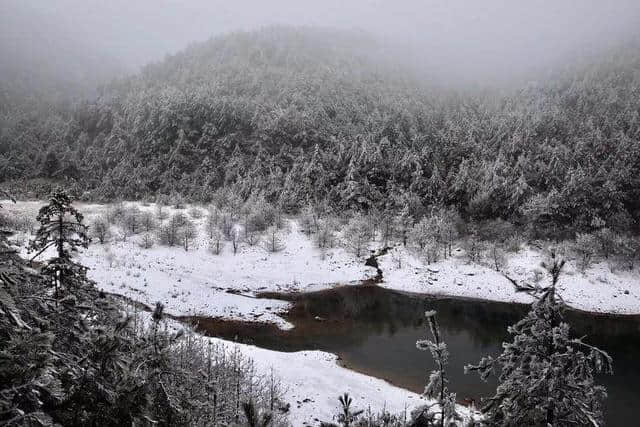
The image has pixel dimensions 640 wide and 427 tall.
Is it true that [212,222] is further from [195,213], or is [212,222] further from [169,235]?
[169,235]

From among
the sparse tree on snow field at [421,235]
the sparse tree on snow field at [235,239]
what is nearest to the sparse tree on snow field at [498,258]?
the sparse tree on snow field at [421,235]

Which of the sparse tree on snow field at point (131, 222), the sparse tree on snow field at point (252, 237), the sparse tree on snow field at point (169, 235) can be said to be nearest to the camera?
the sparse tree on snow field at point (169, 235)

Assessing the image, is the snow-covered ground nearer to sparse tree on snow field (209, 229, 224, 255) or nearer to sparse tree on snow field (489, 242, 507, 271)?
sparse tree on snow field (489, 242, 507, 271)

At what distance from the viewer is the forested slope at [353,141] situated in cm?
7550

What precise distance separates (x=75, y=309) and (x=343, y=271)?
52389 millimetres

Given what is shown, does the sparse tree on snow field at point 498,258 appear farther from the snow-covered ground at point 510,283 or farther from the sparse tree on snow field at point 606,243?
the sparse tree on snow field at point 606,243

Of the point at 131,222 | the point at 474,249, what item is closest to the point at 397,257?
the point at 474,249

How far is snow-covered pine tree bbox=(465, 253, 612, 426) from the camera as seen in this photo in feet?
37.8

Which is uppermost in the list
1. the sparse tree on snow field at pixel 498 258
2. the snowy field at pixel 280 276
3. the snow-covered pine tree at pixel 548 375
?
the snow-covered pine tree at pixel 548 375

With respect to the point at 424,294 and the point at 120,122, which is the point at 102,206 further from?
the point at 424,294

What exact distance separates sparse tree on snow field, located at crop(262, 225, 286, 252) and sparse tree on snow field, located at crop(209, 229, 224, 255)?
7.01m

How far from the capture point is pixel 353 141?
99.6 m

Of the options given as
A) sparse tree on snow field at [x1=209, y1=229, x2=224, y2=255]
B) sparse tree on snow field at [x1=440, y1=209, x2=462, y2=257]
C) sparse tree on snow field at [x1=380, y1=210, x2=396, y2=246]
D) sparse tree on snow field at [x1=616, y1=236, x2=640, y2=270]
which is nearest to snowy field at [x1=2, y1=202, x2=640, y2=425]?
sparse tree on snow field at [x1=209, y1=229, x2=224, y2=255]

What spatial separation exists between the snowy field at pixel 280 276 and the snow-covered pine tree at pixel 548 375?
859 inches
